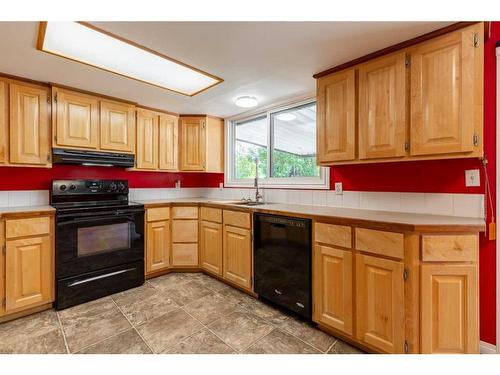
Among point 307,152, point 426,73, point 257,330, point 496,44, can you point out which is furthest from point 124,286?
point 496,44

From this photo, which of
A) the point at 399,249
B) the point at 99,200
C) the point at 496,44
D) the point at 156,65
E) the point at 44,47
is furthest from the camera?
the point at 99,200

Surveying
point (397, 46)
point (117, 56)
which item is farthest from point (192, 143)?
point (397, 46)

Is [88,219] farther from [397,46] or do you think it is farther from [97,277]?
[397,46]

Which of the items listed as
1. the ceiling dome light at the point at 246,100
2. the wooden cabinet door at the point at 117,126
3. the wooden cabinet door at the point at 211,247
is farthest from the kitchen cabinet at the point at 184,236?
the ceiling dome light at the point at 246,100

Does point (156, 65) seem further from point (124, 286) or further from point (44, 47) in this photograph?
point (124, 286)

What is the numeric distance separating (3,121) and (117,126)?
0.96m

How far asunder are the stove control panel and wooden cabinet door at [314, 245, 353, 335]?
8.04ft

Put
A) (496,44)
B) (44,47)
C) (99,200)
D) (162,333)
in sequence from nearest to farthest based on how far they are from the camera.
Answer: (496,44) → (44,47) → (162,333) → (99,200)

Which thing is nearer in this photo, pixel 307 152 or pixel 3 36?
pixel 3 36

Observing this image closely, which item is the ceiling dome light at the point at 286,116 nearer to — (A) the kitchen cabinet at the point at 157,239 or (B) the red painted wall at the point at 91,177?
(B) the red painted wall at the point at 91,177

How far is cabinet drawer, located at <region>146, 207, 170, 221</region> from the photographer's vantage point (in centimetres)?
298

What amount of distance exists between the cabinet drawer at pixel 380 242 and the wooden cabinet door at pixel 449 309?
0.16 m

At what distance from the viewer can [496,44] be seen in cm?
163

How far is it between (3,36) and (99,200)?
173cm
